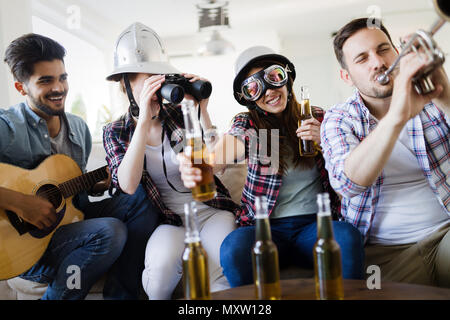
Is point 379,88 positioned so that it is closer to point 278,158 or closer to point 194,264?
point 278,158

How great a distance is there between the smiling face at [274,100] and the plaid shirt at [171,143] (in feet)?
1.36

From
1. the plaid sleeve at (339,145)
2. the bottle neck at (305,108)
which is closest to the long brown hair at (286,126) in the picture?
the bottle neck at (305,108)

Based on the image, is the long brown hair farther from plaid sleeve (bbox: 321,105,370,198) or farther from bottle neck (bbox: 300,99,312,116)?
plaid sleeve (bbox: 321,105,370,198)

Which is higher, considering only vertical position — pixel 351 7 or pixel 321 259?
pixel 351 7

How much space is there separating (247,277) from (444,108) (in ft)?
3.04

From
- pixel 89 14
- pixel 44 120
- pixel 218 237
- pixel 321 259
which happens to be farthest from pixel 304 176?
pixel 89 14

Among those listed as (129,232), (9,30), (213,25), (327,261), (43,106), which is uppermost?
(213,25)

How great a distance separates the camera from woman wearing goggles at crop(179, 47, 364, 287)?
161 cm

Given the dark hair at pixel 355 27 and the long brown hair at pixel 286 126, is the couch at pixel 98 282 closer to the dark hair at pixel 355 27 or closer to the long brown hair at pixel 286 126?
the long brown hair at pixel 286 126

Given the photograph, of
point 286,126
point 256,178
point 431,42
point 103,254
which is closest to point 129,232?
point 103,254

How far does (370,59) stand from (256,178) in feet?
2.17

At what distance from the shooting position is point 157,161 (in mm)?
1869

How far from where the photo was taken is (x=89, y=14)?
190 inches
